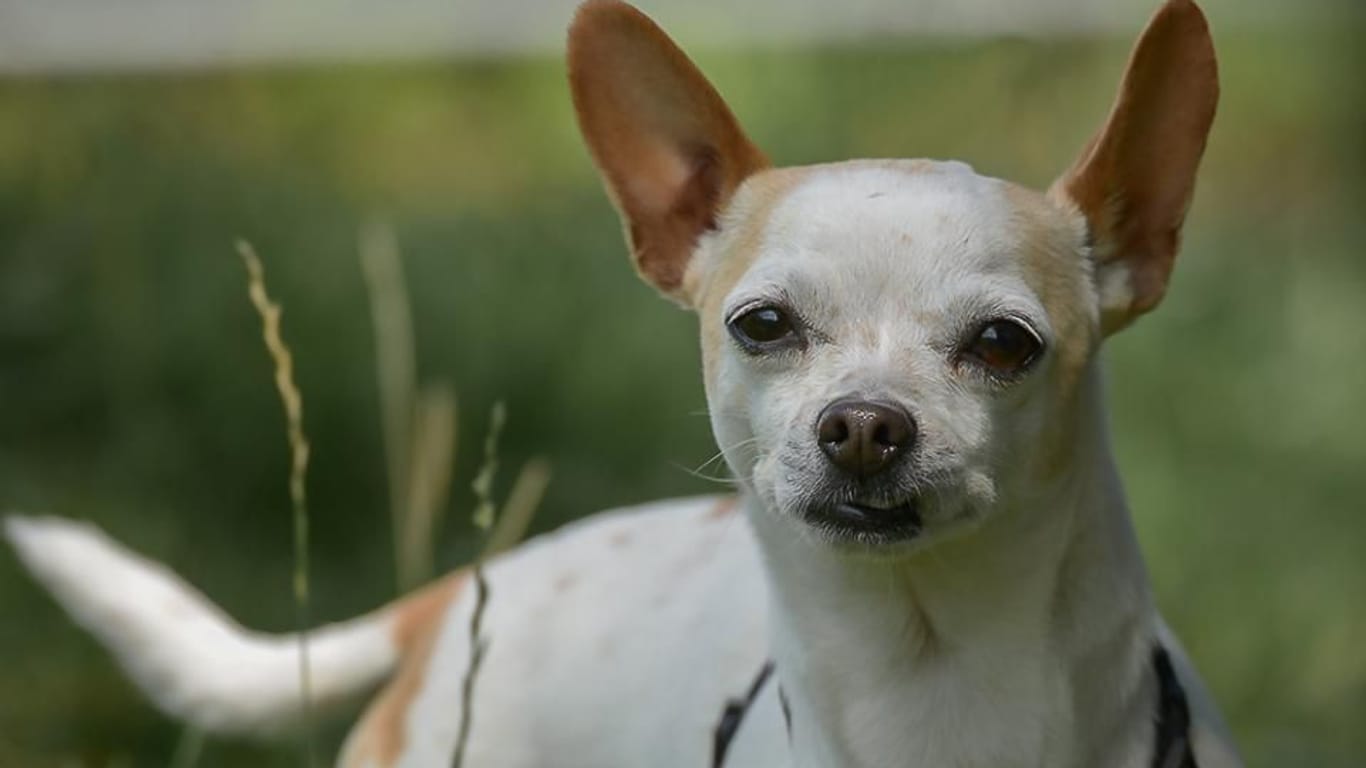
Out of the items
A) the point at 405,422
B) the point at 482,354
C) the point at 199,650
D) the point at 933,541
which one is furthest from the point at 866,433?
the point at 482,354

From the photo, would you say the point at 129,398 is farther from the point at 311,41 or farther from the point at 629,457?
the point at 311,41

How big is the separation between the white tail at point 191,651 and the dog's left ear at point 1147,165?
1505mm

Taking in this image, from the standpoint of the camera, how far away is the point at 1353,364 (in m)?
6.20

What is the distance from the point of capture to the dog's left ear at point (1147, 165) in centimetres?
279

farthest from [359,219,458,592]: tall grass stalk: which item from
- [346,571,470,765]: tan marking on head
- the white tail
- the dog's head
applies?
the dog's head

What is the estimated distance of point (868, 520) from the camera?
2678 mm

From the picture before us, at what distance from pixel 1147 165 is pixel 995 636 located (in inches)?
23.8

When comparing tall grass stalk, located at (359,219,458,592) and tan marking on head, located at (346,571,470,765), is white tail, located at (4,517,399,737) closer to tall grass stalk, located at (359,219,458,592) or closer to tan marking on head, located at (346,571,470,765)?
tan marking on head, located at (346,571,470,765)

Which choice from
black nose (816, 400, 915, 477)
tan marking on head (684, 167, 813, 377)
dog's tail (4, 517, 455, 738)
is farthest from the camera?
dog's tail (4, 517, 455, 738)

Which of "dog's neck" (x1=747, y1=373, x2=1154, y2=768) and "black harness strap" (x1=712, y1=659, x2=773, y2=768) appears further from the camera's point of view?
"black harness strap" (x1=712, y1=659, x2=773, y2=768)

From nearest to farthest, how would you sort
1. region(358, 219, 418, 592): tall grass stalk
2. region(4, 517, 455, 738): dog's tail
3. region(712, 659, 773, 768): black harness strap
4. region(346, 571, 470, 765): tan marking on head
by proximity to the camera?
region(712, 659, 773, 768): black harness strap, region(346, 571, 470, 765): tan marking on head, region(4, 517, 455, 738): dog's tail, region(358, 219, 418, 592): tall grass stalk

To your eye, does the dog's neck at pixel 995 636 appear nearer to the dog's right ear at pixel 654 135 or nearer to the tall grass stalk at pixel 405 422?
the dog's right ear at pixel 654 135

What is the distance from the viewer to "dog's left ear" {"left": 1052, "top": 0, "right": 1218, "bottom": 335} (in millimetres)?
2795

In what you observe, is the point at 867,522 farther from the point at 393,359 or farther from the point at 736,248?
the point at 393,359
